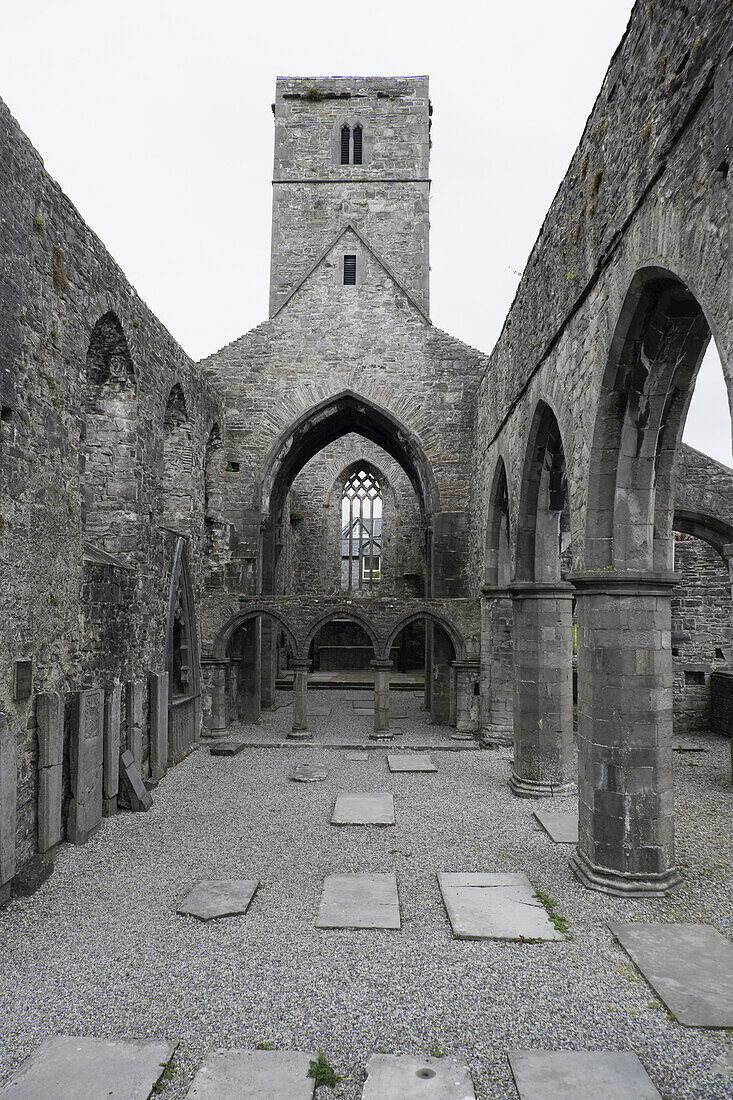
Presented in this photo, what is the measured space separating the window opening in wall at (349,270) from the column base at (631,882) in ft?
40.1

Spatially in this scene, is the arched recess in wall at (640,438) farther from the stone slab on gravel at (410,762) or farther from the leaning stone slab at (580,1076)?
the stone slab on gravel at (410,762)

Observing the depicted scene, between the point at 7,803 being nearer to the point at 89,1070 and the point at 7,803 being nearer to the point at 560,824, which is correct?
the point at 89,1070

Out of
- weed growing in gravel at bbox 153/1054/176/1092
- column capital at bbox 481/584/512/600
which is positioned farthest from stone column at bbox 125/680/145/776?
column capital at bbox 481/584/512/600

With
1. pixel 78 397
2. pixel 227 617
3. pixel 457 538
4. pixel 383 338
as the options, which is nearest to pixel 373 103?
pixel 383 338

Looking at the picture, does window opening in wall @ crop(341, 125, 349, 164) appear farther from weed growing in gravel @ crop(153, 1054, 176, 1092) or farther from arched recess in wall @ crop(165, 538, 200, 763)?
weed growing in gravel @ crop(153, 1054, 176, 1092)

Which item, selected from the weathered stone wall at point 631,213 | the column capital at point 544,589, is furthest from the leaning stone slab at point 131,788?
the weathered stone wall at point 631,213

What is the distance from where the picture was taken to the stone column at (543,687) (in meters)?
8.95

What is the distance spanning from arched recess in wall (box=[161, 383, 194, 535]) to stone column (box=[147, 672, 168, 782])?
3395mm

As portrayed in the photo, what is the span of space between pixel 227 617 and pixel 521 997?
955 cm

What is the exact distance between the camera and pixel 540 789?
9.04 m

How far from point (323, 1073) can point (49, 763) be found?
396cm

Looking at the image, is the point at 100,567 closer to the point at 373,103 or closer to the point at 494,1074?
the point at 494,1074

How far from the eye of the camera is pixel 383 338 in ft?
48.0

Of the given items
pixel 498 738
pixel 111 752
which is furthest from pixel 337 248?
pixel 111 752
